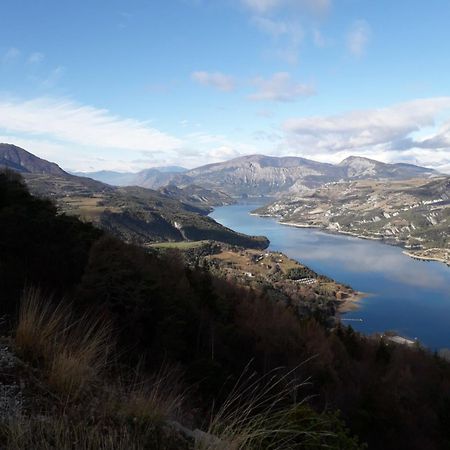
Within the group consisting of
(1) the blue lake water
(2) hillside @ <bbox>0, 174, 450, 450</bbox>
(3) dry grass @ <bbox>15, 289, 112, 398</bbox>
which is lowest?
(1) the blue lake water

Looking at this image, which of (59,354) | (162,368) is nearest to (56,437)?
(59,354)

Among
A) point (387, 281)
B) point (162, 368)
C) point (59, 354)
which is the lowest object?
point (387, 281)

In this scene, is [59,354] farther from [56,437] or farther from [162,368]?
[162,368]

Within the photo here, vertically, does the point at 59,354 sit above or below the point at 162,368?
above

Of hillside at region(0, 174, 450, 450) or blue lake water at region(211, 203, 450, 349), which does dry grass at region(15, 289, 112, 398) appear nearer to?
hillside at region(0, 174, 450, 450)

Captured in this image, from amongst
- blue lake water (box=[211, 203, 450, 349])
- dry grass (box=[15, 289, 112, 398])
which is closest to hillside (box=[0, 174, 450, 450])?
dry grass (box=[15, 289, 112, 398])

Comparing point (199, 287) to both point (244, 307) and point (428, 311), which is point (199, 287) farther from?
point (428, 311)

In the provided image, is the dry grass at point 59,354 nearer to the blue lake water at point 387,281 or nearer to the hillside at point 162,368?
the hillside at point 162,368

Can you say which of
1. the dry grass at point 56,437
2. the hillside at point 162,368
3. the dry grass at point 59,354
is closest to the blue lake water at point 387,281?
the hillside at point 162,368
